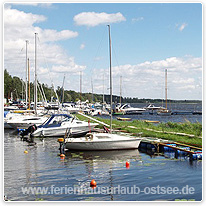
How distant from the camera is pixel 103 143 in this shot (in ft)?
75.3

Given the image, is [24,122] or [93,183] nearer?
[93,183]

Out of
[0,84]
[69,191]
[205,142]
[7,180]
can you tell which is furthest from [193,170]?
[0,84]

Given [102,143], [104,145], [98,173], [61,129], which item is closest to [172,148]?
[104,145]

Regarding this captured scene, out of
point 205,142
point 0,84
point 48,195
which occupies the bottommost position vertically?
point 48,195

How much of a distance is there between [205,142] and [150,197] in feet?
15.1

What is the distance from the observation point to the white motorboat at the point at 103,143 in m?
23.0

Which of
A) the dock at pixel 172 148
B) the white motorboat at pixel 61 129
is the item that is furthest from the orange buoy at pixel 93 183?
the white motorboat at pixel 61 129

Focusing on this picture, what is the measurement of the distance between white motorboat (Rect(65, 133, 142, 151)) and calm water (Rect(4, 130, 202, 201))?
1.87ft

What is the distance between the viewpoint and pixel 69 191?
45.4 feet

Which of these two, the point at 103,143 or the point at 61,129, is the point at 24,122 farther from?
the point at 103,143

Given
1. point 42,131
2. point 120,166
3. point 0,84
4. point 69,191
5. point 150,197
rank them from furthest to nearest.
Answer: point 42,131
point 120,166
point 69,191
point 150,197
point 0,84

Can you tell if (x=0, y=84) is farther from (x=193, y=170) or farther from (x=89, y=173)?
(x=193, y=170)

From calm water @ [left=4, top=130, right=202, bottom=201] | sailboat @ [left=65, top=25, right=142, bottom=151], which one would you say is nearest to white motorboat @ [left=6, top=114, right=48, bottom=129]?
calm water @ [left=4, top=130, right=202, bottom=201]

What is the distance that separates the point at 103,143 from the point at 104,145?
0.20 m
